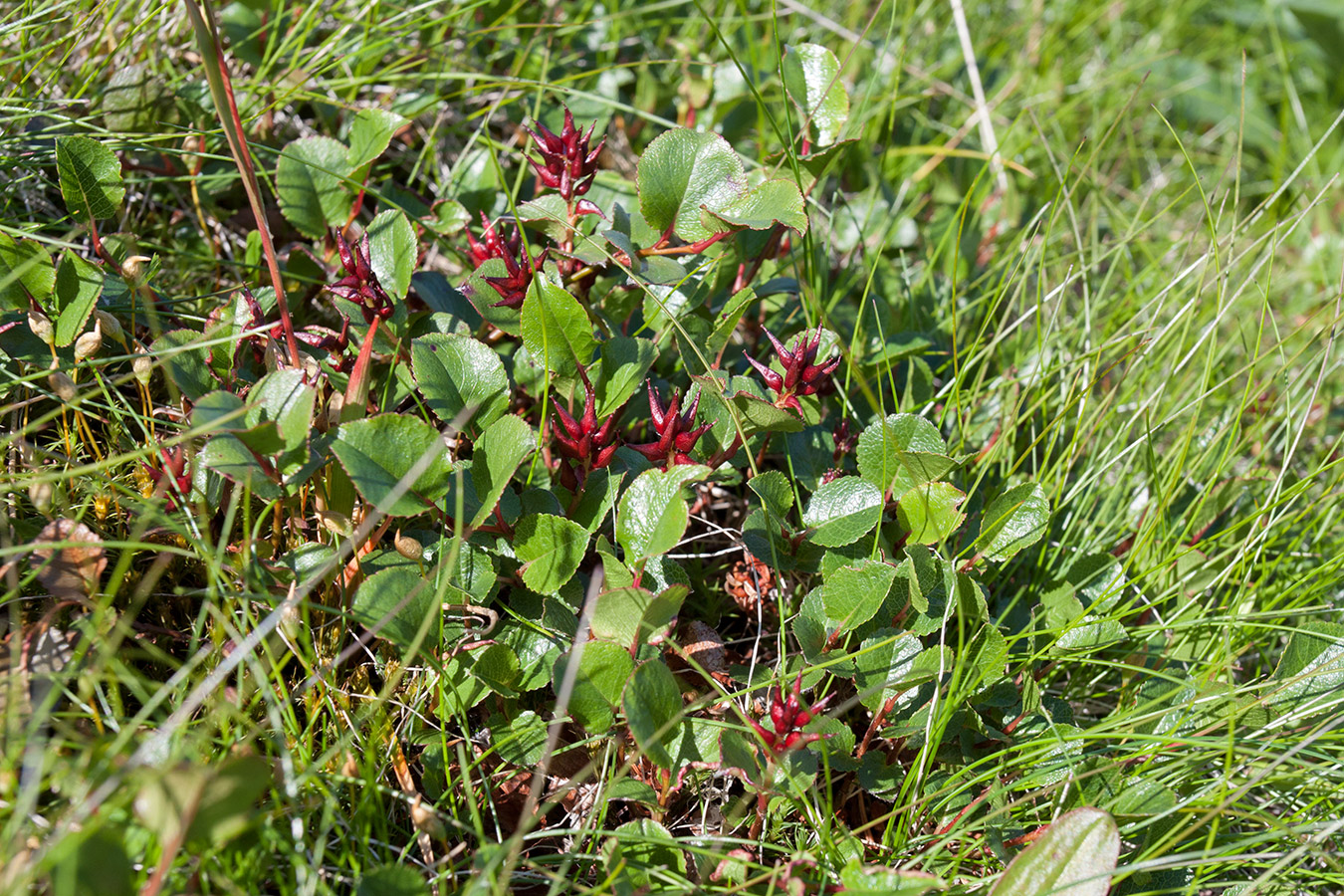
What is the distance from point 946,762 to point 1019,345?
34.5 inches

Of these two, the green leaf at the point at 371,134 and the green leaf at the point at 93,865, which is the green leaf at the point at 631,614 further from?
the green leaf at the point at 371,134

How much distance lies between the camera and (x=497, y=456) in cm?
122

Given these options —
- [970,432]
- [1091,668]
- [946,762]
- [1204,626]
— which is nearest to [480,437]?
[946,762]

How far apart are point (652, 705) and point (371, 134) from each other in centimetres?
101

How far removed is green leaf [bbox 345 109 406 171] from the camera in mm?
1519

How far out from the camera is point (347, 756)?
114 centimetres

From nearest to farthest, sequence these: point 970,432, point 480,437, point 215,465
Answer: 1. point 215,465
2. point 480,437
3. point 970,432

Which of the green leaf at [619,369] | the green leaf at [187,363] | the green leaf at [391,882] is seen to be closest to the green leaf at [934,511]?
the green leaf at [619,369]

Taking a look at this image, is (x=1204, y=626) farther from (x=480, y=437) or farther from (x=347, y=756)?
(x=347, y=756)

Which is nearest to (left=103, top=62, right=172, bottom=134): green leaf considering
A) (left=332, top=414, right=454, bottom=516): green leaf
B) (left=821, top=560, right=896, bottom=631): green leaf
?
(left=332, top=414, right=454, bottom=516): green leaf

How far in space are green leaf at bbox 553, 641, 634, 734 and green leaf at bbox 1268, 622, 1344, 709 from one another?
0.88 m

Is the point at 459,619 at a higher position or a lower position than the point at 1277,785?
higher

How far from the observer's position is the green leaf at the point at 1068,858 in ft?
3.55

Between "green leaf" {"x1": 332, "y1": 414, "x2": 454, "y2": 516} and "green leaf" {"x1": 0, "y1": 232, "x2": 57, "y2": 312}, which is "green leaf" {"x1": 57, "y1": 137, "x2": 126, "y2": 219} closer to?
"green leaf" {"x1": 0, "y1": 232, "x2": 57, "y2": 312}
